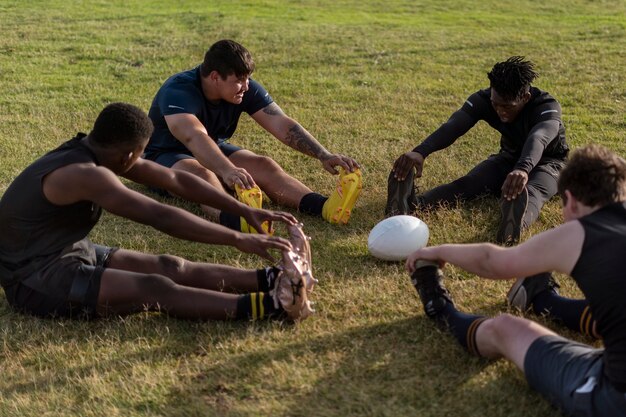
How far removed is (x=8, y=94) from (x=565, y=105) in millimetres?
7000

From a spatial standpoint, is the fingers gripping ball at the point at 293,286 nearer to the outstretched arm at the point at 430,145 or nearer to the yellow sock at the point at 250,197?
the yellow sock at the point at 250,197

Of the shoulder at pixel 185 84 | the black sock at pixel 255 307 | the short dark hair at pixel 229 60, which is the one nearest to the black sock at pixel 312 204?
the short dark hair at pixel 229 60

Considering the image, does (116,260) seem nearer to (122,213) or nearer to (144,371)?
(122,213)

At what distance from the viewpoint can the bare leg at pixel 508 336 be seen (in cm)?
383

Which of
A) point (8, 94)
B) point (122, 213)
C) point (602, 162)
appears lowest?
point (8, 94)

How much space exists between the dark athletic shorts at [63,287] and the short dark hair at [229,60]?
221cm

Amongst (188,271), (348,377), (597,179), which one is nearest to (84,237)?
(188,271)

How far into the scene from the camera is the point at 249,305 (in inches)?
181

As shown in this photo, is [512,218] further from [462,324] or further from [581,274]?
[581,274]

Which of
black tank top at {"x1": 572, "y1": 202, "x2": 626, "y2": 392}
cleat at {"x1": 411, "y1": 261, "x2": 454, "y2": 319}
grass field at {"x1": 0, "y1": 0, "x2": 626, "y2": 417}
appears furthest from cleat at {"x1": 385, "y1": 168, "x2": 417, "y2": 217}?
black tank top at {"x1": 572, "y1": 202, "x2": 626, "y2": 392}

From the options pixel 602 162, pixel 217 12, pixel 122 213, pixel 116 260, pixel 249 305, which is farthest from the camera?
pixel 217 12

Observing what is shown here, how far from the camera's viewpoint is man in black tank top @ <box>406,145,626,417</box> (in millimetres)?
3340

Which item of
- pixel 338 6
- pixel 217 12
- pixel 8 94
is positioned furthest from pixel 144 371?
pixel 338 6

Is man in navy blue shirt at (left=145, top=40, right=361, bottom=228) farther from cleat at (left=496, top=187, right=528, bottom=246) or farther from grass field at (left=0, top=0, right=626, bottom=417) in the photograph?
cleat at (left=496, top=187, right=528, bottom=246)
